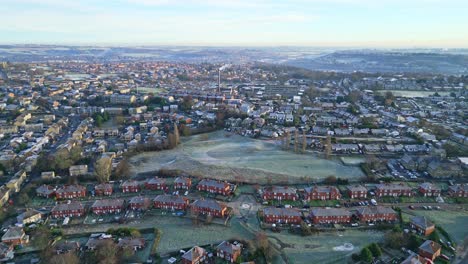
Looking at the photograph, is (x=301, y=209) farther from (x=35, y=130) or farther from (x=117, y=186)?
(x=35, y=130)

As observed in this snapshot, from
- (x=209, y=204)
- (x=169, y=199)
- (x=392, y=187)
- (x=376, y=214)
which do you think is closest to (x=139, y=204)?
(x=169, y=199)

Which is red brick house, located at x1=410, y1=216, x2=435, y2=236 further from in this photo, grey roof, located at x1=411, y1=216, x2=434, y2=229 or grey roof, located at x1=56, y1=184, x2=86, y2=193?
grey roof, located at x1=56, y1=184, x2=86, y2=193

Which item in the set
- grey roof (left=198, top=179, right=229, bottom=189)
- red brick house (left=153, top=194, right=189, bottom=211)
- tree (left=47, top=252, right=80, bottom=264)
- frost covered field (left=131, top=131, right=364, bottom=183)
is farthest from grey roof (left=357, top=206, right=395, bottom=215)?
tree (left=47, top=252, right=80, bottom=264)

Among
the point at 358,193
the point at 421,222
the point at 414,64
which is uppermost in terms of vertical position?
the point at 414,64

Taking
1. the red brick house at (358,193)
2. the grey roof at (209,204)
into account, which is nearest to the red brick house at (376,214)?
the red brick house at (358,193)

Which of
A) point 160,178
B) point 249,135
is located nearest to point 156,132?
point 249,135

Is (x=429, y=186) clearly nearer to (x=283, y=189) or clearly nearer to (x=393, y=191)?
(x=393, y=191)

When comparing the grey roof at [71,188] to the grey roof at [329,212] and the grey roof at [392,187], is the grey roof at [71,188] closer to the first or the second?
the grey roof at [329,212]
